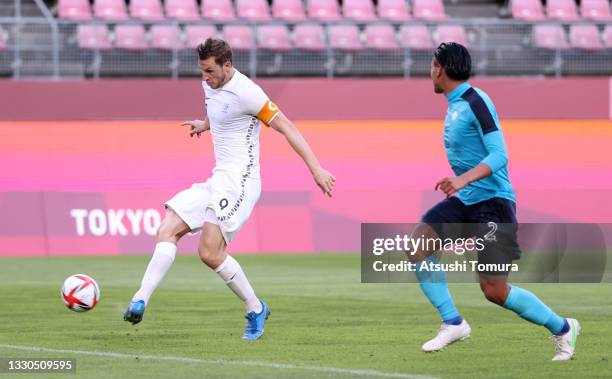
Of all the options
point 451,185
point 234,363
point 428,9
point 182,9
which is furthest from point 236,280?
point 428,9

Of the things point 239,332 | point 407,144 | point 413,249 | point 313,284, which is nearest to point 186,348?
point 239,332

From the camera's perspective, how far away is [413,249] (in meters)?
9.09

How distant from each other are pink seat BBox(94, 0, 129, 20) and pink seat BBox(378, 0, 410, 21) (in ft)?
17.8

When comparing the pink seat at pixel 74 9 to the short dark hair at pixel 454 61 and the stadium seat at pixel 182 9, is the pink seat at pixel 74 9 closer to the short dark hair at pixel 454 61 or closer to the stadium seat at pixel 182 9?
the stadium seat at pixel 182 9

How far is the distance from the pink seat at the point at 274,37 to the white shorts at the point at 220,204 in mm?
16633

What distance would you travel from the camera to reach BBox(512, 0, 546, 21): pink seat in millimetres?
29484

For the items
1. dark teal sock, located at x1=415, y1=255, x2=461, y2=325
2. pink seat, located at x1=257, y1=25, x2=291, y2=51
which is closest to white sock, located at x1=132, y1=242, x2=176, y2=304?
dark teal sock, located at x1=415, y1=255, x2=461, y2=325

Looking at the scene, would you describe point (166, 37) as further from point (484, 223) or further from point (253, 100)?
point (484, 223)

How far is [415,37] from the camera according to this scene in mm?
27219

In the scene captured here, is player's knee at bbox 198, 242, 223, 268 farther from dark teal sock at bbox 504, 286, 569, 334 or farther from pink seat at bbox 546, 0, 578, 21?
pink seat at bbox 546, 0, 578, 21

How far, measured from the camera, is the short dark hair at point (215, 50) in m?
9.96

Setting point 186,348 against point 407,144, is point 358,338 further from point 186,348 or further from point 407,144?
point 407,144

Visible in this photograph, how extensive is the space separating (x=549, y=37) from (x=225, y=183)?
18487mm

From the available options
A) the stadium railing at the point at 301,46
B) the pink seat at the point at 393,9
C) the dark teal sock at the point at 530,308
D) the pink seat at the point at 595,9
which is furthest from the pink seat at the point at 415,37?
the dark teal sock at the point at 530,308
